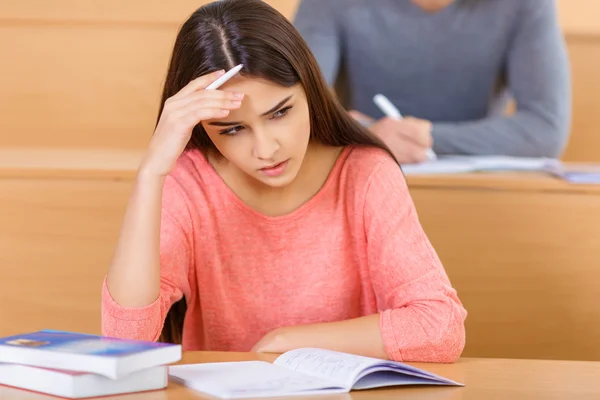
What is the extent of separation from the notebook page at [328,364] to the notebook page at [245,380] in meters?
0.01

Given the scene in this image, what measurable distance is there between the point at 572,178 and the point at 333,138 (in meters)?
0.52

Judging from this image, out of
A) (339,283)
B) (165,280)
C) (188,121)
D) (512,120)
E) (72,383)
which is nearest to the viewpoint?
(72,383)

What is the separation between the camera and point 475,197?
1.71m

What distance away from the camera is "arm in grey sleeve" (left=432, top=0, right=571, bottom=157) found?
202 cm

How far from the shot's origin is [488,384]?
3.18 ft

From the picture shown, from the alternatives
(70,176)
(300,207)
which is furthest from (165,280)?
(70,176)

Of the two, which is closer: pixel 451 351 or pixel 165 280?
pixel 451 351

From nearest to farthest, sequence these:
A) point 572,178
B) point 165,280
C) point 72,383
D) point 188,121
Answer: point 72,383 → point 188,121 → point 165,280 → point 572,178

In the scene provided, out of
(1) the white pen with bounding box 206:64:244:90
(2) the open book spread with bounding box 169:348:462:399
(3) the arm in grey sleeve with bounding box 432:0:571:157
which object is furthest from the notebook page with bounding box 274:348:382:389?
(3) the arm in grey sleeve with bounding box 432:0:571:157

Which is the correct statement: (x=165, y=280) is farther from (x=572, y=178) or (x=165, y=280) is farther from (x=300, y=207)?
(x=572, y=178)

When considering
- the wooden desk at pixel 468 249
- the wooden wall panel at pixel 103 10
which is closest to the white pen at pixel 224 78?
the wooden desk at pixel 468 249

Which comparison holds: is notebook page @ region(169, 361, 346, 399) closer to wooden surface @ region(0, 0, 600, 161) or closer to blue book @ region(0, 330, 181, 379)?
blue book @ region(0, 330, 181, 379)

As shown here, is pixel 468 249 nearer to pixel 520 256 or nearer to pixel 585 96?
pixel 520 256

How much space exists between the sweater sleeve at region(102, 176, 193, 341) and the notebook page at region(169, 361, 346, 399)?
0.21m
